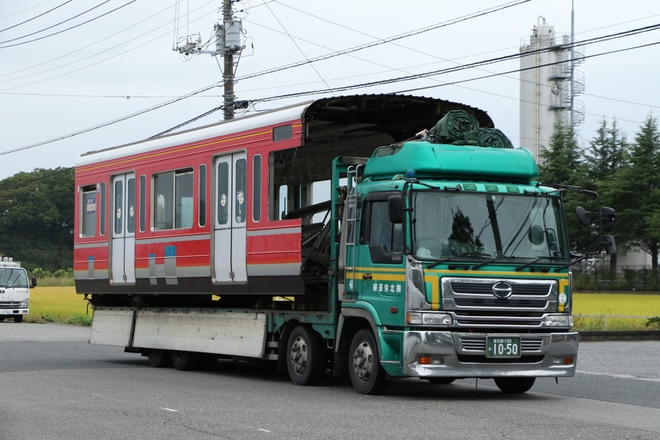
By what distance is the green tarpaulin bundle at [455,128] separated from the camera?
48.8 ft

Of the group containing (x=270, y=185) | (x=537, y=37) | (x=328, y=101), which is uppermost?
(x=537, y=37)

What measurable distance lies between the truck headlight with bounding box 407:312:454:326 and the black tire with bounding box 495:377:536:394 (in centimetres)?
177

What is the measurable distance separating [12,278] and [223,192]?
27.8 metres

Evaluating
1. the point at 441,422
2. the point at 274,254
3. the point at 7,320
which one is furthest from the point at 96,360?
the point at 7,320

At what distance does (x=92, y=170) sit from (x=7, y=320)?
2506 cm

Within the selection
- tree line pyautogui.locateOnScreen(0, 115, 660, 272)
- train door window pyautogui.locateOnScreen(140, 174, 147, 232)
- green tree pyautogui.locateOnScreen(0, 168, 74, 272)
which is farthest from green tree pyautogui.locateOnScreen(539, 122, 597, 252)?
train door window pyautogui.locateOnScreen(140, 174, 147, 232)

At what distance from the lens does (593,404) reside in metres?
13.7

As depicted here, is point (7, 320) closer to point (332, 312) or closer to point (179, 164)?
point (179, 164)

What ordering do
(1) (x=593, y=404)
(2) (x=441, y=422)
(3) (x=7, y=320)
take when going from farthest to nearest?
(3) (x=7, y=320) → (1) (x=593, y=404) → (2) (x=441, y=422)

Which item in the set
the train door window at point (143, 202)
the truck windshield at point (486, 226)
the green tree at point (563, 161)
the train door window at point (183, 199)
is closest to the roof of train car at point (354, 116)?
the train door window at point (183, 199)

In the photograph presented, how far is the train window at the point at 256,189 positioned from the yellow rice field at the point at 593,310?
9232 mm

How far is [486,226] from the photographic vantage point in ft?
46.1

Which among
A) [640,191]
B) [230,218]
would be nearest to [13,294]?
[230,218]

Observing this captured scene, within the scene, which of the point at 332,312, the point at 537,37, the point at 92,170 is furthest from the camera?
the point at 537,37
